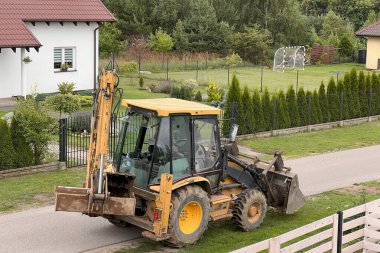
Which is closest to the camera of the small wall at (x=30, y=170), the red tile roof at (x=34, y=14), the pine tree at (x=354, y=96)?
the small wall at (x=30, y=170)

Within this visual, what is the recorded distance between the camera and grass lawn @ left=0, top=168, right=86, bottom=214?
1462cm

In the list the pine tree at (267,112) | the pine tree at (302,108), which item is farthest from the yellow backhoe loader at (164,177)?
the pine tree at (302,108)

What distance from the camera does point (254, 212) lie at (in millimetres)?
13109

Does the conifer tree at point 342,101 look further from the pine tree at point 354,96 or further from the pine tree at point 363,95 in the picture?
the pine tree at point 363,95

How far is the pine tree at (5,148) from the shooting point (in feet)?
54.6

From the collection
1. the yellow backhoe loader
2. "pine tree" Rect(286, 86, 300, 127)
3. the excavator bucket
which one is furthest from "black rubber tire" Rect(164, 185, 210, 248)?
"pine tree" Rect(286, 86, 300, 127)

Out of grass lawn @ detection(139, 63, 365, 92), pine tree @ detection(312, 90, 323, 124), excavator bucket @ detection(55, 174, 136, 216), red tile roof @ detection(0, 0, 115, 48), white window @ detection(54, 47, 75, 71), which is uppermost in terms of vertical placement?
red tile roof @ detection(0, 0, 115, 48)

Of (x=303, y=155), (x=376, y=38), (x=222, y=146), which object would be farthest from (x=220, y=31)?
(x=222, y=146)

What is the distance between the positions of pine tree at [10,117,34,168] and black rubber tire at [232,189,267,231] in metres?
6.49

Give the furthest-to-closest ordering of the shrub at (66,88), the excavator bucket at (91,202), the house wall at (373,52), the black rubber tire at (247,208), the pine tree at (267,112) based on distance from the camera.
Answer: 1. the house wall at (373,52)
2. the shrub at (66,88)
3. the pine tree at (267,112)
4. the black rubber tire at (247,208)
5. the excavator bucket at (91,202)

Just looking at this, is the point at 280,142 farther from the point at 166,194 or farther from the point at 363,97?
the point at 166,194

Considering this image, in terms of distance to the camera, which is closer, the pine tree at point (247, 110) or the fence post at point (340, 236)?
the fence post at point (340, 236)

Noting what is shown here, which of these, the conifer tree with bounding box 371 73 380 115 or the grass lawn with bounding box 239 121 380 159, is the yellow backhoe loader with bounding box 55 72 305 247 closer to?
the grass lawn with bounding box 239 121 380 159

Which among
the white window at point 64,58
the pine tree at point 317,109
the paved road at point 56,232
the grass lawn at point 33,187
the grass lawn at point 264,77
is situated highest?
the white window at point 64,58
